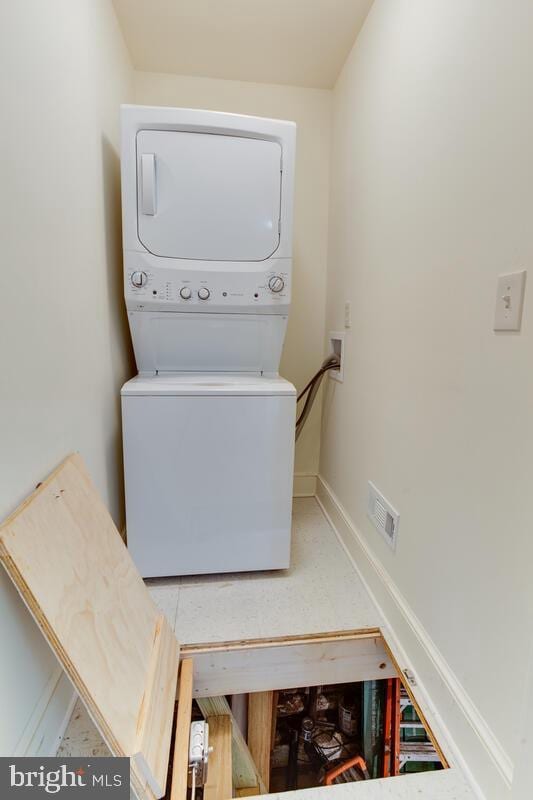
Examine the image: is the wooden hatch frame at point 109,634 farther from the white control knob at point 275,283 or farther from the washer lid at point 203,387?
the white control knob at point 275,283

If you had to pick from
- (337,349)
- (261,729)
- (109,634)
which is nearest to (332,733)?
(261,729)

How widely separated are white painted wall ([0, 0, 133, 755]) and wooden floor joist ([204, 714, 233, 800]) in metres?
0.54

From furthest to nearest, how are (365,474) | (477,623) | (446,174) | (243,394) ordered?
(365,474) → (243,394) → (446,174) → (477,623)

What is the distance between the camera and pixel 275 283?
5.64 feet

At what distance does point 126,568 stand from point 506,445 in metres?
1.13

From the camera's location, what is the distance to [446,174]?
110 centimetres

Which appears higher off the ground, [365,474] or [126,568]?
[365,474]

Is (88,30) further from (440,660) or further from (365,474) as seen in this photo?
(440,660)

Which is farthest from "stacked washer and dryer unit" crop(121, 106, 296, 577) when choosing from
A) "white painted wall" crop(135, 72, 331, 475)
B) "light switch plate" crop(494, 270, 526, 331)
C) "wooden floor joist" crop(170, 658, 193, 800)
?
"light switch plate" crop(494, 270, 526, 331)

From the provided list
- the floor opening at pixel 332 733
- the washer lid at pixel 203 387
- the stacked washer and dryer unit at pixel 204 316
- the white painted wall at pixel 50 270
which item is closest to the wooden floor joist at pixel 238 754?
the floor opening at pixel 332 733

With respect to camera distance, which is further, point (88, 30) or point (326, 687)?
point (326, 687)

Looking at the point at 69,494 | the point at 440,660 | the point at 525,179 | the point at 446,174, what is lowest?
the point at 440,660

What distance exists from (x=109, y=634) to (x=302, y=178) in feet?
7.56

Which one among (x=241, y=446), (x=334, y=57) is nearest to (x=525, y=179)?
(x=241, y=446)
